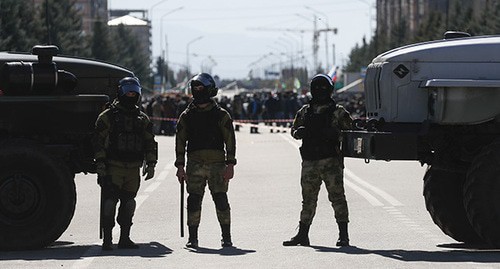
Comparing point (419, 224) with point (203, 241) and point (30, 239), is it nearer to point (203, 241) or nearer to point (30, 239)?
point (203, 241)

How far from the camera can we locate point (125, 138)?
1417cm

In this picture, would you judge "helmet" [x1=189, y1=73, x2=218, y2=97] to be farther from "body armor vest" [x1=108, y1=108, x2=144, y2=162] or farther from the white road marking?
the white road marking

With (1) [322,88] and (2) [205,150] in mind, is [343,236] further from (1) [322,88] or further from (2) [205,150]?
(2) [205,150]

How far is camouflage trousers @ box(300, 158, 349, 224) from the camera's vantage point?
1419 cm

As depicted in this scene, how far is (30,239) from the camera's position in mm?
14047

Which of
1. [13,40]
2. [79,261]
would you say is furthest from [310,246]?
[13,40]

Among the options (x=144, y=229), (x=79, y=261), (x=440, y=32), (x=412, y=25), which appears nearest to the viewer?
(x=79, y=261)

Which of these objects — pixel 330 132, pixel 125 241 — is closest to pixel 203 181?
pixel 125 241

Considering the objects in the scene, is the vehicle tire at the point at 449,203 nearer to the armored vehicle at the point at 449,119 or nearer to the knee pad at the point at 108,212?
the armored vehicle at the point at 449,119

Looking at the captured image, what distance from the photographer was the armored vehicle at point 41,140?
46.4 feet

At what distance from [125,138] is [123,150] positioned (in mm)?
116

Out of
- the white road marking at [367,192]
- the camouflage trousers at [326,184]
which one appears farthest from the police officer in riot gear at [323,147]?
the white road marking at [367,192]

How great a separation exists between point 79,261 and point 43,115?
225cm

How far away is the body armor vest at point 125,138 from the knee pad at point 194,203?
653 mm
